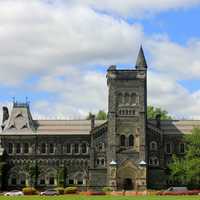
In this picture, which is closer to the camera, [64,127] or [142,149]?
[142,149]

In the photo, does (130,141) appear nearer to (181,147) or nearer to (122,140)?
(122,140)

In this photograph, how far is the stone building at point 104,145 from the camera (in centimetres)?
10425

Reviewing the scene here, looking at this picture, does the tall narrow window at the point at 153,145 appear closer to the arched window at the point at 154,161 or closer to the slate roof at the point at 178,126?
the arched window at the point at 154,161

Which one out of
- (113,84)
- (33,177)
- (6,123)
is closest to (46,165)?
(33,177)

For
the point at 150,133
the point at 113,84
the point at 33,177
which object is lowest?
the point at 33,177

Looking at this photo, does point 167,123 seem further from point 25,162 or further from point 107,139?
point 25,162

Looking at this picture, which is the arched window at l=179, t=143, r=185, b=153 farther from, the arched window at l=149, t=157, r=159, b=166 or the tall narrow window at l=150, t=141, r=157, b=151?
the arched window at l=149, t=157, r=159, b=166

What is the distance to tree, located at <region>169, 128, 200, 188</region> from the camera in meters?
99.8

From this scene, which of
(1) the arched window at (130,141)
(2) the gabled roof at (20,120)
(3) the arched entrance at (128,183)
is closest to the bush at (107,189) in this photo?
(3) the arched entrance at (128,183)

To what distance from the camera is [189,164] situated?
100 m

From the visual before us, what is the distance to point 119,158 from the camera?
10425 centimetres

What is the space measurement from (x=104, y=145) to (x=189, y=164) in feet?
47.6

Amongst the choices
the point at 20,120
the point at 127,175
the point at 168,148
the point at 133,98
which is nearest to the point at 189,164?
the point at 168,148

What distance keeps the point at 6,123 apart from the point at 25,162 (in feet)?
26.1
